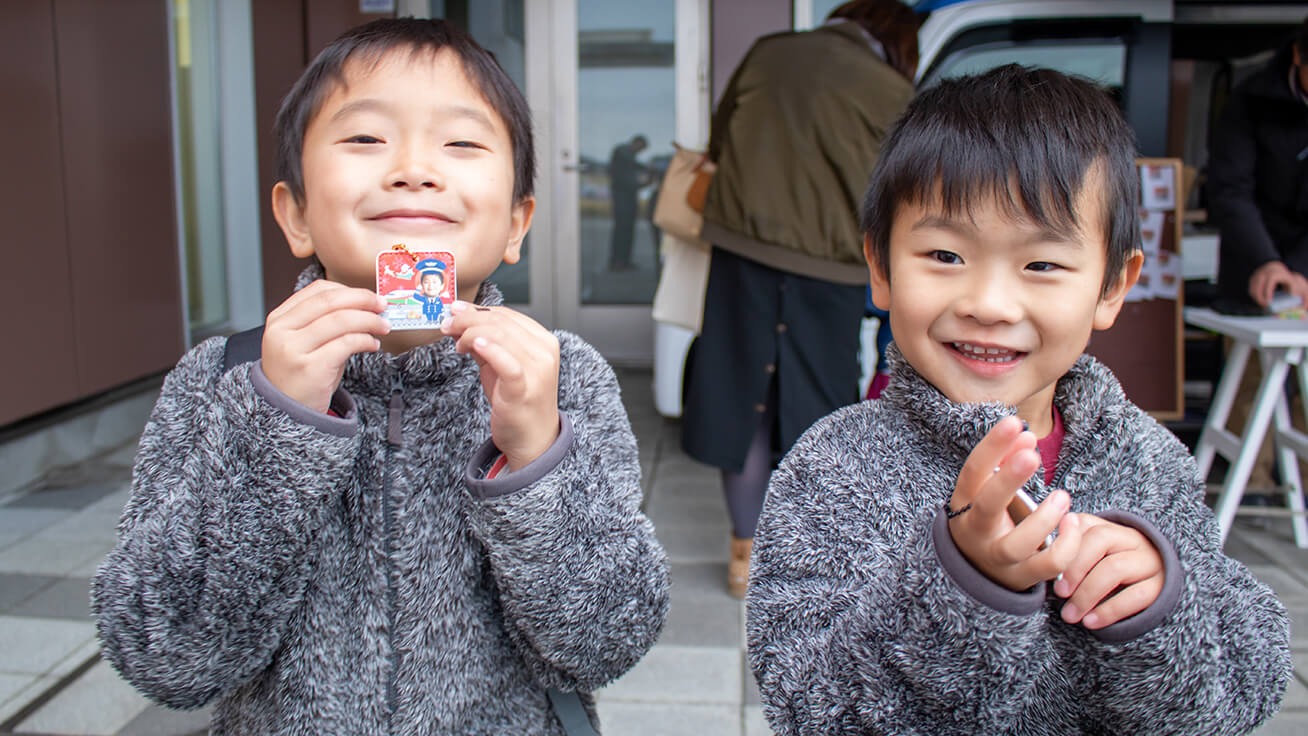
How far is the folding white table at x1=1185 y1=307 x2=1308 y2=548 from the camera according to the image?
10.7ft

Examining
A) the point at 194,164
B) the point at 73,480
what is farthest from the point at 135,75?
the point at 73,480

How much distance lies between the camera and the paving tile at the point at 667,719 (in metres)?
2.38

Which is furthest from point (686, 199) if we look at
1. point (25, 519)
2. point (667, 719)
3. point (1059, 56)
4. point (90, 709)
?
point (25, 519)

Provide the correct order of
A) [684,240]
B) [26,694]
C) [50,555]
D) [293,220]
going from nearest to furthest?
[293,220]
[26,694]
[684,240]
[50,555]

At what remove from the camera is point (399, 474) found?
46.2 inches

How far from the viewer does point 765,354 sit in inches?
117

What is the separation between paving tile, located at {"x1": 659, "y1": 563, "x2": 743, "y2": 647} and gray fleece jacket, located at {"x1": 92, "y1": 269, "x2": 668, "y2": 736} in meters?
1.57

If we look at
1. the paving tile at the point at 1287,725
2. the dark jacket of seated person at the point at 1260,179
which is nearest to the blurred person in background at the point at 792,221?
the paving tile at the point at 1287,725

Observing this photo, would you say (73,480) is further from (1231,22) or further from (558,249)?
(1231,22)

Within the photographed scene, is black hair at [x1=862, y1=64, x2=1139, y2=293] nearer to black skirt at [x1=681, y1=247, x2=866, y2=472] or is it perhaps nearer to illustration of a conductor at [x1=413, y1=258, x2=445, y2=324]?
illustration of a conductor at [x1=413, y1=258, x2=445, y2=324]

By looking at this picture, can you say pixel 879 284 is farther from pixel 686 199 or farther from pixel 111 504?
pixel 111 504

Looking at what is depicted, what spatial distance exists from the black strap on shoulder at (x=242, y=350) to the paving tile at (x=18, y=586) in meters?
2.41

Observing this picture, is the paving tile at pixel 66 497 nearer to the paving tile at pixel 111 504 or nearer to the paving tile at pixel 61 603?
the paving tile at pixel 111 504

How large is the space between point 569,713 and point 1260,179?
141 inches
